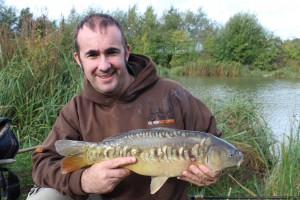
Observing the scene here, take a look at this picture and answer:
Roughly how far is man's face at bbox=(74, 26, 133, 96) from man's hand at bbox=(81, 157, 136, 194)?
49 cm

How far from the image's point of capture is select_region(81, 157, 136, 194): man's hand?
154cm

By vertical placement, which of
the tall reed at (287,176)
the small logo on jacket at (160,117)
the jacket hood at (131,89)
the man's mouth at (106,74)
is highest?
the man's mouth at (106,74)

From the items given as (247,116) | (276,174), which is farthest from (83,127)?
(247,116)

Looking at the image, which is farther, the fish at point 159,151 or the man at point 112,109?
the man at point 112,109

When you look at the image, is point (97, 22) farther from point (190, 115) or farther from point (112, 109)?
point (190, 115)

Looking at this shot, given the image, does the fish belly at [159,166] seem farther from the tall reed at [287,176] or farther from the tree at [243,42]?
the tree at [243,42]

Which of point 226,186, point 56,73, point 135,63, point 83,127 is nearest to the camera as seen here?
point 83,127

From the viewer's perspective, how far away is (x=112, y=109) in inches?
75.9

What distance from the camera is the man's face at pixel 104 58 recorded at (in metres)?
1.87

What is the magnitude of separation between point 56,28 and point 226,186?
9.57 feet

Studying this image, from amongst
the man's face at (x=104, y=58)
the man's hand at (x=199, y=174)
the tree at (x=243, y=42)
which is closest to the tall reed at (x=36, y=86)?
the man's face at (x=104, y=58)

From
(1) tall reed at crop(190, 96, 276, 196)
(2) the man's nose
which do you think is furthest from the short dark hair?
(1) tall reed at crop(190, 96, 276, 196)

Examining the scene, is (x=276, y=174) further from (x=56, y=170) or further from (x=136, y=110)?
(x=56, y=170)

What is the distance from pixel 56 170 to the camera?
1.75m
